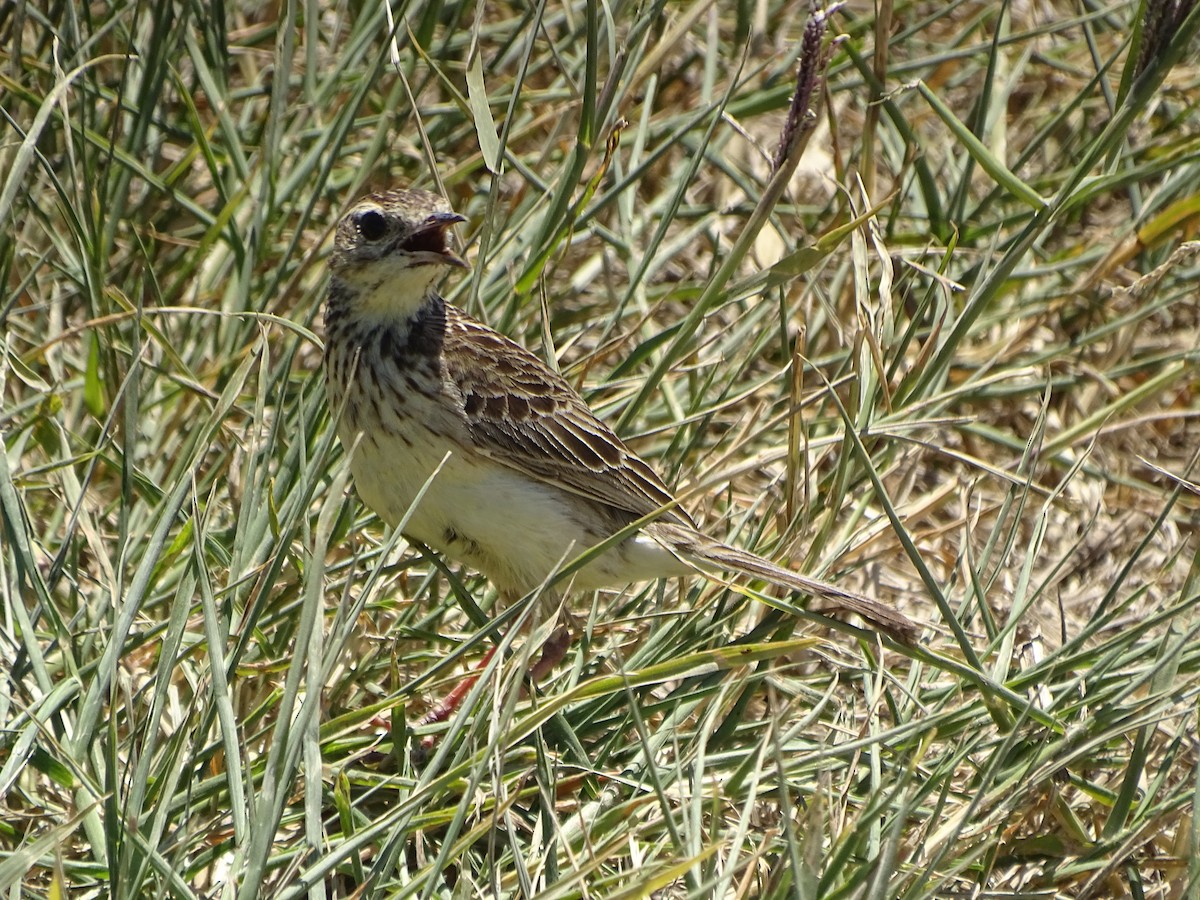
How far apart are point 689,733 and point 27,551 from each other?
1650 millimetres

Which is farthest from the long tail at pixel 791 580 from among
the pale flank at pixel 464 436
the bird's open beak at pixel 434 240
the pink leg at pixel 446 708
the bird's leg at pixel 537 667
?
the bird's open beak at pixel 434 240

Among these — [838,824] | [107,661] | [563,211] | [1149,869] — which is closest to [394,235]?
[563,211]

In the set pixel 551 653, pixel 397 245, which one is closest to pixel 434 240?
pixel 397 245

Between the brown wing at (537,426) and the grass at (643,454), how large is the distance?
0.18 metres

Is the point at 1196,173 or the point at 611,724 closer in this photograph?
the point at 611,724

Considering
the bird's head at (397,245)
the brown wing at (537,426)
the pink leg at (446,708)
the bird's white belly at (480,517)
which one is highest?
the bird's head at (397,245)

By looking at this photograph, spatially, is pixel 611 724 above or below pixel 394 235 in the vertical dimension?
below

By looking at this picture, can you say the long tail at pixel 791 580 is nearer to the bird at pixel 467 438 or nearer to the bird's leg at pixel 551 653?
the bird at pixel 467 438

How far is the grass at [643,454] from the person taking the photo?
3.13m

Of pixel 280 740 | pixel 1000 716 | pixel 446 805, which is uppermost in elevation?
pixel 1000 716

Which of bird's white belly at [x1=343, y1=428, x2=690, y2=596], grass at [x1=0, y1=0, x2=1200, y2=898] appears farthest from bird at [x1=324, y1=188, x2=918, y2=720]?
grass at [x1=0, y1=0, x2=1200, y2=898]

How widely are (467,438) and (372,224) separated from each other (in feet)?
2.22

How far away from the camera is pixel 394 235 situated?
14.2 feet

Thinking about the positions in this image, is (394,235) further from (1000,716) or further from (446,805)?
(1000,716)
